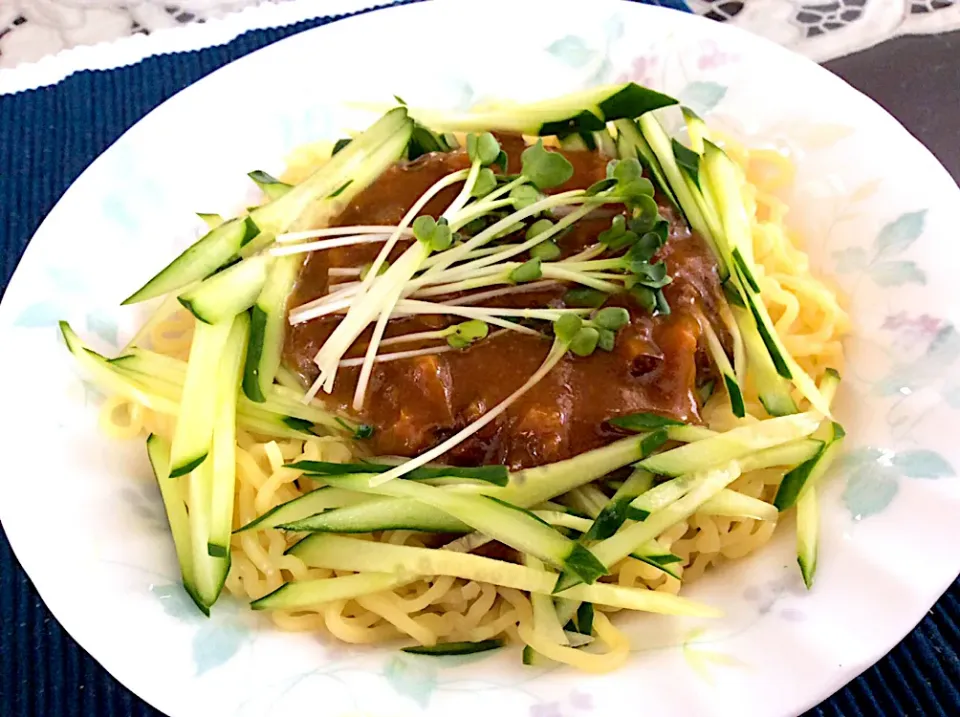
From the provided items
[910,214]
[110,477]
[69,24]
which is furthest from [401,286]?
[69,24]

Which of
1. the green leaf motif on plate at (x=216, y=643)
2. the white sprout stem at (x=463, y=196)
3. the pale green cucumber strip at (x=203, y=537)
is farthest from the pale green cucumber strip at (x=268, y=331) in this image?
the green leaf motif on plate at (x=216, y=643)

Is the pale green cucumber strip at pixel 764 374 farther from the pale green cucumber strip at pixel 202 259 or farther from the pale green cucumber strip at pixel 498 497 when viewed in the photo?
the pale green cucumber strip at pixel 202 259

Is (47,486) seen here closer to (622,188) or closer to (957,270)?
(622,188)

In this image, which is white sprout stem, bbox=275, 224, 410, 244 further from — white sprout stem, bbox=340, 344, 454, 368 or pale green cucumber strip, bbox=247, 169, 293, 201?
white sprout stem, bbox=340, 344, 454, 368

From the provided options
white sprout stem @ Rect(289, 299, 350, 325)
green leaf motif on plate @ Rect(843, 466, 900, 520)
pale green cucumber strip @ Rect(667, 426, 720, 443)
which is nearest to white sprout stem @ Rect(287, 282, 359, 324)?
white sprout stem @ Rect(289, 299, 350, 325)

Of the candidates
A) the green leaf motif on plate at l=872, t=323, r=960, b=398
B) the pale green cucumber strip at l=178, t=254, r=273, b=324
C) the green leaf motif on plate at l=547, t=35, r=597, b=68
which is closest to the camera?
the green leaf motif on plate at l=872, t=323, r=960, b=398

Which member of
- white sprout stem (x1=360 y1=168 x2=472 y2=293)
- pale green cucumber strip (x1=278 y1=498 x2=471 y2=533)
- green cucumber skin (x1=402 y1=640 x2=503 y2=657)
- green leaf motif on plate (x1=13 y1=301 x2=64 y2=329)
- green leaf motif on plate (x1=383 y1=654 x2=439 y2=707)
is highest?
white sprout stem (x1=360 y1=168 x2=472 y2=293)
